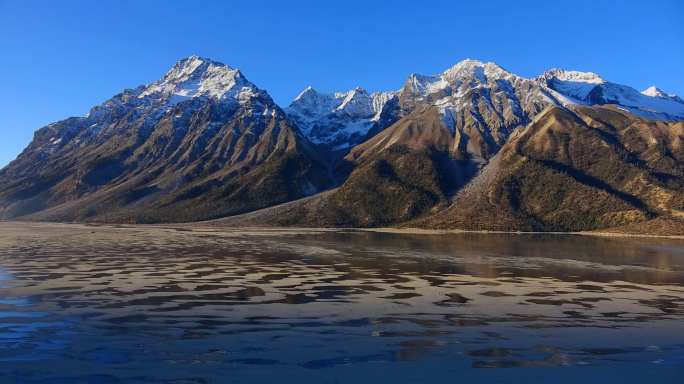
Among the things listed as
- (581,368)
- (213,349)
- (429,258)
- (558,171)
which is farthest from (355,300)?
(558,171)

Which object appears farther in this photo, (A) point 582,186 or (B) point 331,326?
(A) point 582,186

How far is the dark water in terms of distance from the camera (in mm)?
15000

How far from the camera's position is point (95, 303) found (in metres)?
24.8

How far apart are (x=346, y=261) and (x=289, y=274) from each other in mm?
12833

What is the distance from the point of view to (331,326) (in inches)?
821

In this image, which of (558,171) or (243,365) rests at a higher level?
(558,171)

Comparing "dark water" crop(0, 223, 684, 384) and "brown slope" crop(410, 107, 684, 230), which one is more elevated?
"brown slope" crop(410, 107, 684, 230)

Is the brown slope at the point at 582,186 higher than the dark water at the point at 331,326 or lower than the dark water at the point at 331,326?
higher

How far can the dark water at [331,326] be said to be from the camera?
49.2 feet

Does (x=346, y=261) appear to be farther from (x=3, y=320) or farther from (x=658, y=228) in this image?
(x=658, y=228)

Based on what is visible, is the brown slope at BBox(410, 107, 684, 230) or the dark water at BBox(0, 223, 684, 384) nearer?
the dark water at BBox(0, 223, 684, 384)

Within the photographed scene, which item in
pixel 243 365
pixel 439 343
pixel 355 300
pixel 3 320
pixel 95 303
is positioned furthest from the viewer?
pixel 355 300

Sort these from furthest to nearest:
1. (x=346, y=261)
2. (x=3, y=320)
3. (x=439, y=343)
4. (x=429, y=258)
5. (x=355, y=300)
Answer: (x=429, y=258) < (x=346, y=261) < (x=355, y=300) < (x=3, y=320) < (x=439, y=343)

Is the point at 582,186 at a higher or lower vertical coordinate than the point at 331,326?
higher
